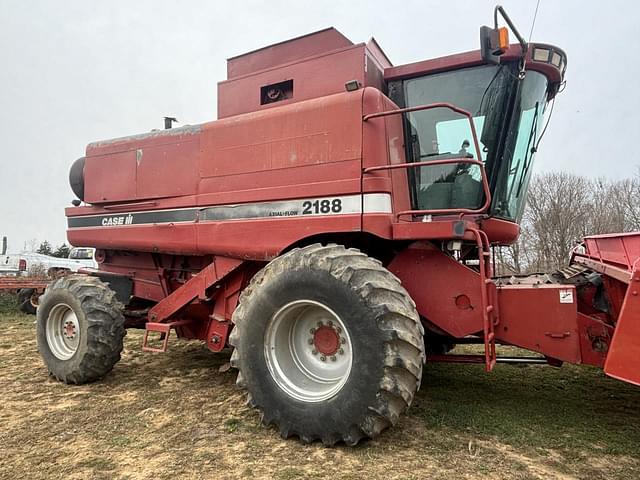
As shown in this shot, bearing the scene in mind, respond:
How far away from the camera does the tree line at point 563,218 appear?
23.0 meters

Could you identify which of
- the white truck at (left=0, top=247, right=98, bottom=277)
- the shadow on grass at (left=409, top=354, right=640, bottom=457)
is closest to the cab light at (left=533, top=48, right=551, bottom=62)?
the shadow on grass at (left=409, top=354, right=640, bottom=457)

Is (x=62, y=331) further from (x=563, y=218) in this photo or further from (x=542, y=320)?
(x=563, y=218)

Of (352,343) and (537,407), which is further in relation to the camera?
(537,407)

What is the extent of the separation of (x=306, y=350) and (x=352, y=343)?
0.66m

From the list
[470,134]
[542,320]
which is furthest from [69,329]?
[542,320]

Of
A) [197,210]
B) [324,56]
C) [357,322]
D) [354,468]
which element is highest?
[324,56]

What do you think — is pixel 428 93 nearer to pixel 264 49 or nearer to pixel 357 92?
pixel 357 92

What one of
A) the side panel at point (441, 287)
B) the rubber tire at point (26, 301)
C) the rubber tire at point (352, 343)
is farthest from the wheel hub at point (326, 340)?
the rubber tire at point (26, 301)

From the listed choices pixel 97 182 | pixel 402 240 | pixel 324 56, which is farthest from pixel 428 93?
pixel 97 182

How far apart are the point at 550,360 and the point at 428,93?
2594 mm

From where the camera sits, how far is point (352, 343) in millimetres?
3477

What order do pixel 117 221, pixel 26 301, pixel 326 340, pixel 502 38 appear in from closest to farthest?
pixel 502 38
pixel 326 340
pixel 117 221
pixel 26 301

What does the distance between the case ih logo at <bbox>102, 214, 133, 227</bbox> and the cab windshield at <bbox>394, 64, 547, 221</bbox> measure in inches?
135

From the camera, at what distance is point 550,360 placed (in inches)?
164
